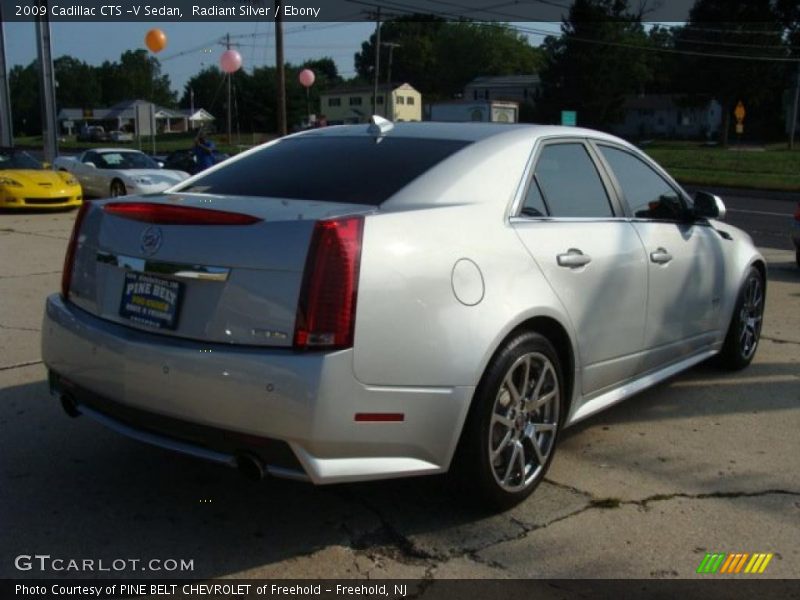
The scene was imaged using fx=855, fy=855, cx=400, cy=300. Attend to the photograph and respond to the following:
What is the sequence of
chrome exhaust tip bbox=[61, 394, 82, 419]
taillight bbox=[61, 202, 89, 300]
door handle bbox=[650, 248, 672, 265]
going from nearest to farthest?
1. chrome exhaust tip bbox=[61, 394, 82, 419]
2. taillight bbox=[61, 202, 89, 300]
3. door handle bbox=[650, 248, 672, 265]

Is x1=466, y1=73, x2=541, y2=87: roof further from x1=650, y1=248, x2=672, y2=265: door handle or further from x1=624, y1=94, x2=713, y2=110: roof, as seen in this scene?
x1=650, y1=248, x2=672, y2=265: door handle

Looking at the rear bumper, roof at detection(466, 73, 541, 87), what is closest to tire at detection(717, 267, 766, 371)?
the rear bumper

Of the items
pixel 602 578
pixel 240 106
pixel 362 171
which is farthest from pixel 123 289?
pixel 240 106

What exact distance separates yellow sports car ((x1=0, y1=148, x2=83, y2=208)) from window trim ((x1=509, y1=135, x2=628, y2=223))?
44.1 ft

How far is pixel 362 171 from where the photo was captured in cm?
381

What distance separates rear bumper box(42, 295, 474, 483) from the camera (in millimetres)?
2881

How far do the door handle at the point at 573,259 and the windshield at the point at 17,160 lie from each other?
49.5 ft

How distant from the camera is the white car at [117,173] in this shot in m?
17.1

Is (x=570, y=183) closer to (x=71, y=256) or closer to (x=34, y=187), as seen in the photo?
(x=71, y=256)

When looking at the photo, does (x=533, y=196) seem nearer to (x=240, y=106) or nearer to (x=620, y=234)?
(x=620, y=234)

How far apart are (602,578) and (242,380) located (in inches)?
57.6

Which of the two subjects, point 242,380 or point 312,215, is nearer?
point 242,380

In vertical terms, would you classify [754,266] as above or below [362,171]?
below

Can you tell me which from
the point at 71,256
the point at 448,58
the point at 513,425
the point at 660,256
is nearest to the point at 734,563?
the point at 513,425
